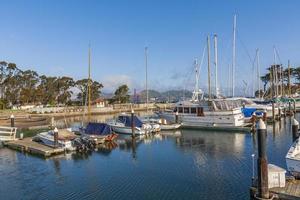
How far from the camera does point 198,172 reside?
22.8 metres

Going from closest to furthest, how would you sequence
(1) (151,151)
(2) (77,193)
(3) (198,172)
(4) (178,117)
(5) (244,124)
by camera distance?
(2) (77,193)
(3) (198,172)
(1) (151,151)
(5) (244,124)
(4) (178,117)

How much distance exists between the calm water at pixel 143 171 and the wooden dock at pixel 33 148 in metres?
1.00

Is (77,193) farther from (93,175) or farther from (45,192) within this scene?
(93,175)

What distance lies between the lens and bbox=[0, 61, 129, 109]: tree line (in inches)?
3381

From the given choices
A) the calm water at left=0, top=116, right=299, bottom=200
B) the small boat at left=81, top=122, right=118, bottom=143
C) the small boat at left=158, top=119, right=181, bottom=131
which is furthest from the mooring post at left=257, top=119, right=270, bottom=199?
the small boat at left=158, top=119, right=181, bottom=131

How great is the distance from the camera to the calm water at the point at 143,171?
18906 millimetres

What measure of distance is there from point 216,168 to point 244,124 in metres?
23.9

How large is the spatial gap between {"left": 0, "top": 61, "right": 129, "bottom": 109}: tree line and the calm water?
186ft

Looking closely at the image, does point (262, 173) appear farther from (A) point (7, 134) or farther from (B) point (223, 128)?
(A) point (7, 134)

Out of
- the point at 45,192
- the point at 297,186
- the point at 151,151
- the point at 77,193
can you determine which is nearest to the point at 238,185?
the point at 297,186

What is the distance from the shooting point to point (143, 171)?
77.9 ft

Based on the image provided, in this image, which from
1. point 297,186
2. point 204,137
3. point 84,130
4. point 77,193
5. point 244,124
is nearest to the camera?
point 297,186

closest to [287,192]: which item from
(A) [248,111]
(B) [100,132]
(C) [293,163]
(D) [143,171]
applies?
(C) [293,163]

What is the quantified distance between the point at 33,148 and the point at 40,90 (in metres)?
65.6
